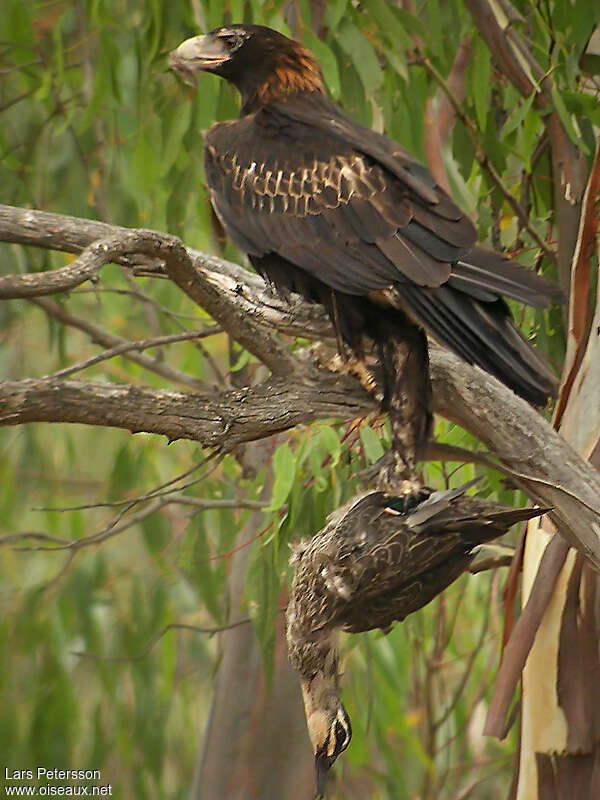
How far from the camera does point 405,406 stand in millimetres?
2088

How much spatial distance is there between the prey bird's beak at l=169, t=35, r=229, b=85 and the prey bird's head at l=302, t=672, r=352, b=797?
3.62 feet

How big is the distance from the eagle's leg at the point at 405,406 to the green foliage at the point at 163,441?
61cm

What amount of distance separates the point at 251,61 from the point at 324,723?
3.94 ft

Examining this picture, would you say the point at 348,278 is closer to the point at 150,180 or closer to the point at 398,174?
the point at 398,174

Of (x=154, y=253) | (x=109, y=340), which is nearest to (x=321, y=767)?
(x=154, y=253)

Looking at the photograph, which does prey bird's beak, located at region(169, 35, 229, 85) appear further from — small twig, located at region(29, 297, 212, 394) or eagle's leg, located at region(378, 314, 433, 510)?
small twig, located at region(29, 297, 212, 394)

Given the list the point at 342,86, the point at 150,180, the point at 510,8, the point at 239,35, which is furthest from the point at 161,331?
the point at 239,35

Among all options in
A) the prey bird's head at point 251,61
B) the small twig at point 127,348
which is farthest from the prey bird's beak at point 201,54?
the small twig at point 127,348

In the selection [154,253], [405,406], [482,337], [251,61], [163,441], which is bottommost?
[163,441]

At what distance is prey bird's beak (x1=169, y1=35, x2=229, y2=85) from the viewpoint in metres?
2.36

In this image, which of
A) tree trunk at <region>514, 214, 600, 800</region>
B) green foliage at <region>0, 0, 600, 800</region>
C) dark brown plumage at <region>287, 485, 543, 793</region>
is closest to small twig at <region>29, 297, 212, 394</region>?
green foliage at <region>0, 0, 600, 800</region>

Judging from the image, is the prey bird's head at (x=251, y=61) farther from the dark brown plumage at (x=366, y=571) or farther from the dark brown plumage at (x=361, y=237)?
the dark brown plumage at (x=366, y=571)

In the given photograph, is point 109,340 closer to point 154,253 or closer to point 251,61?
point 251,61

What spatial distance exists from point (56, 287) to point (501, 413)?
868mm
